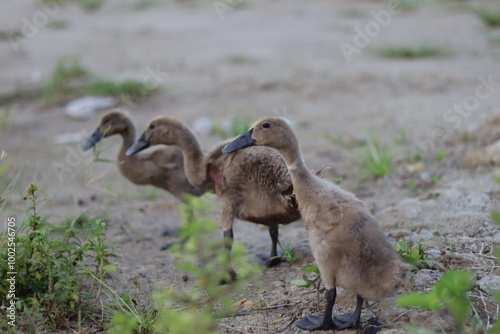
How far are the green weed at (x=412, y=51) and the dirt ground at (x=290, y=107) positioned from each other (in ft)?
0.51

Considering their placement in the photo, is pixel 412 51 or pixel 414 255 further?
pixel 412 51

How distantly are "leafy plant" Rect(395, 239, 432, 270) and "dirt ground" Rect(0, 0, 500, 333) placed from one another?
8cm

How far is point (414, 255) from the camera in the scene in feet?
11.3

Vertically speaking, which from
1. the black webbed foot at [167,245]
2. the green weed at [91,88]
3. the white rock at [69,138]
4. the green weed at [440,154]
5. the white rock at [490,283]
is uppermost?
the white rock at [490,283]

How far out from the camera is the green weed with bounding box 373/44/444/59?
34.2 ft

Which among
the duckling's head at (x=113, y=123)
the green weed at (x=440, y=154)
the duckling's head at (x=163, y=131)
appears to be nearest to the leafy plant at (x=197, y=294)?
the duckling's head at (x=163, y=131)

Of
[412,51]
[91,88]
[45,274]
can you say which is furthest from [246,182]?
[412,51]

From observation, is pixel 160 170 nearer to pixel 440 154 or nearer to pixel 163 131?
pixel 163 131

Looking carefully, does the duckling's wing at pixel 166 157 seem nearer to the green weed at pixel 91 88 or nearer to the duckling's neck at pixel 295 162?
the duckling's neck at pixel 295 162

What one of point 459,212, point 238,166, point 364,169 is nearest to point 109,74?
point 364,169

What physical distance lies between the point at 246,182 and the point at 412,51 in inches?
286

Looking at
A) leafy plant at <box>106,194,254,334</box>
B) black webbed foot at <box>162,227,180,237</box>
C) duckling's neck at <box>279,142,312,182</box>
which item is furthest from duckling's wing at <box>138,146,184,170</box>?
duckling's neck at <box>279,142,312,182</box>

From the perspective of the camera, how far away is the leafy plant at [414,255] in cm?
345

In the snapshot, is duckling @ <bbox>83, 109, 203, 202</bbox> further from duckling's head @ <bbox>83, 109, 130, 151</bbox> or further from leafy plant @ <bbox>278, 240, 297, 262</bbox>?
leafy plant @ <bbox>278, 240, 297, 262</bbox>
